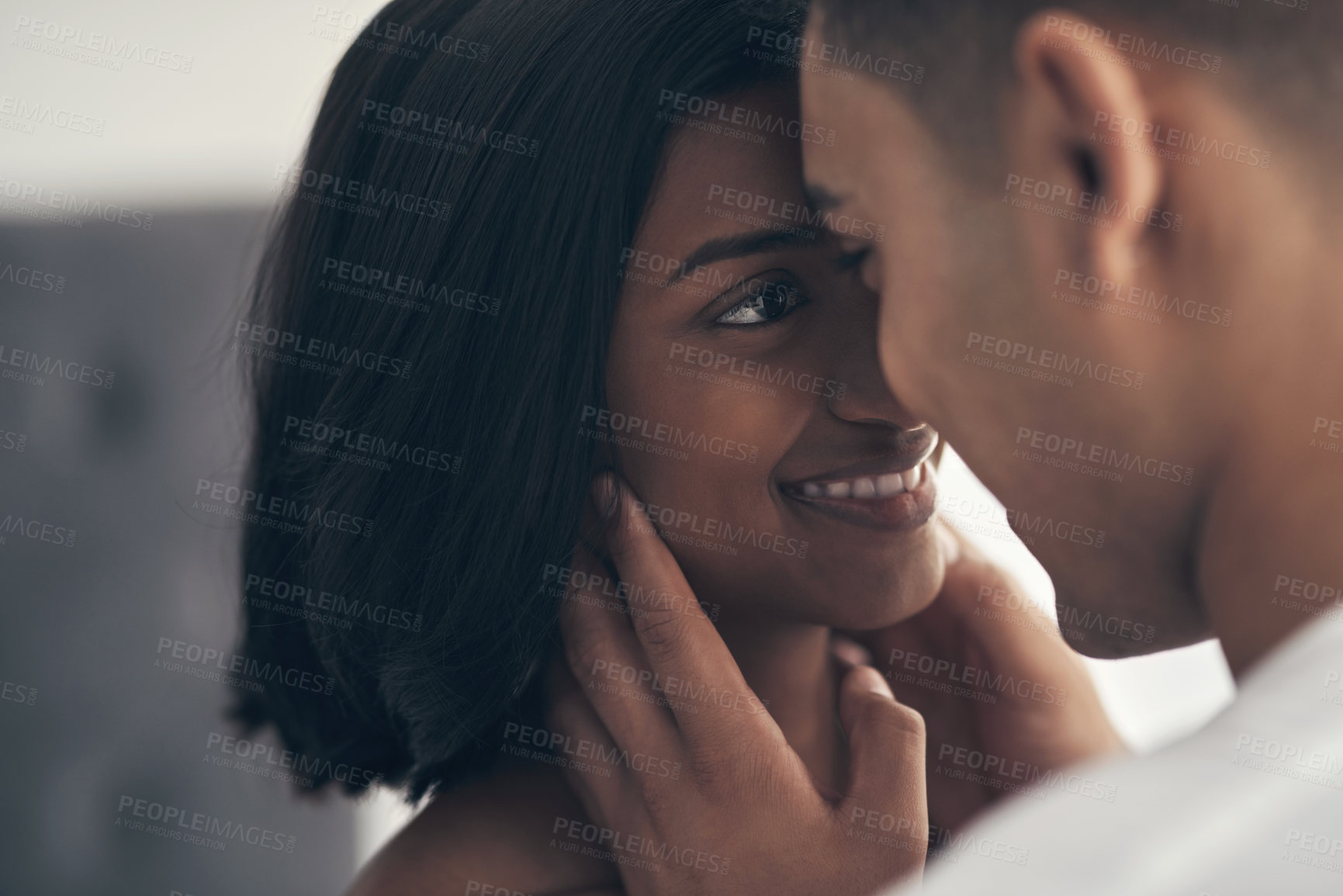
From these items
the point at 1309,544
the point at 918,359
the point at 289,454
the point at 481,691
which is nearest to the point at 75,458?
the point at 289,454

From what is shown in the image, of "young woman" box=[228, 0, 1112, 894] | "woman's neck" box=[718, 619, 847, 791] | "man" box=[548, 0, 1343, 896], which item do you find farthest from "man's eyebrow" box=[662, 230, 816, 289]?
"woman's neck" box=[718, 619, 847, 791]

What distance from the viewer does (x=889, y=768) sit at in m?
0.89

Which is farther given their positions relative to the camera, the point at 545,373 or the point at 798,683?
the point at 798,683

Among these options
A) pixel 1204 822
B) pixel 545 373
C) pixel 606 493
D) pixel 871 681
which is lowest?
pixel 871 681

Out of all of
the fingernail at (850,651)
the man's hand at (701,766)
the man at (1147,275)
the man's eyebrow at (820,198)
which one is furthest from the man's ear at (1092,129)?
the fingernail at (850,651)

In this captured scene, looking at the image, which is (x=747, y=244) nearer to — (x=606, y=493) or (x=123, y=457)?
(x=606, y=493)

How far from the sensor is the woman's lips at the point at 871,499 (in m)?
0.94

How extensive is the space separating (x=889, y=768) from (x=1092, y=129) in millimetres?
586

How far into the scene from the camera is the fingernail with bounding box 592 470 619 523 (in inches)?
37.3

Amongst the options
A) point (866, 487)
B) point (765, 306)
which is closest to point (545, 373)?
point (765, 306)

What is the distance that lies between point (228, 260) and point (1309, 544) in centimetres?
154

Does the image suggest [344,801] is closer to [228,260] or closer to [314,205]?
[228,260]

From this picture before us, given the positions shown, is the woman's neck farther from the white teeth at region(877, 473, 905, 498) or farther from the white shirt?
the white shirt

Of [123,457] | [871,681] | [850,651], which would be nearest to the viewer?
[871,681]
